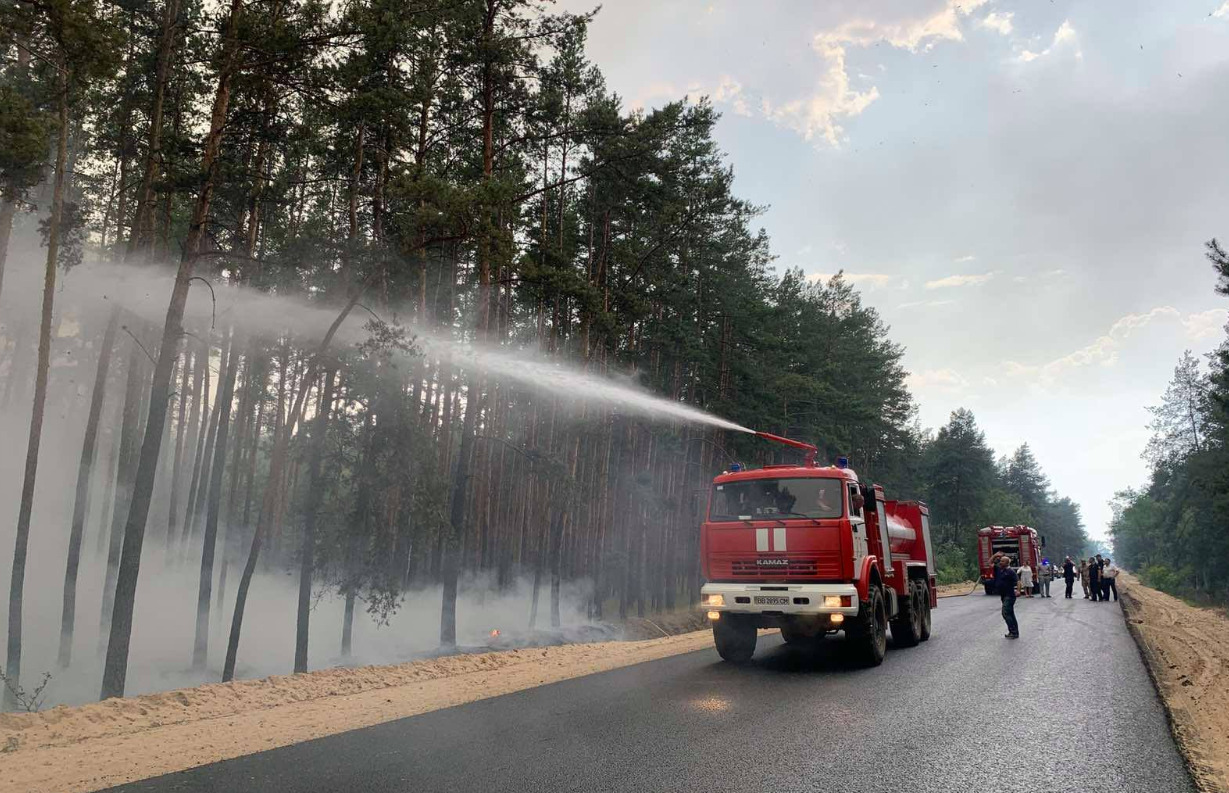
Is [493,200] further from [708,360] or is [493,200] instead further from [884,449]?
[884,449]

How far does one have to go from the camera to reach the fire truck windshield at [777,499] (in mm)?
10578

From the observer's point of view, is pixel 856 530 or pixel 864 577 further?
pixel 856 530

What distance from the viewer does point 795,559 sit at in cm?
1032

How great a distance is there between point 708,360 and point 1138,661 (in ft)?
69.8

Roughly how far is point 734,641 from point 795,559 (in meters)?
A: 2.04

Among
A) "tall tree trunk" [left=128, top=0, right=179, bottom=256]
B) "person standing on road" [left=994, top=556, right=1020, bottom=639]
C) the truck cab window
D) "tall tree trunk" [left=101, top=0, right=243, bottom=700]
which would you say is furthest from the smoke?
"person standing on road" [left=994, top=556, right=1020, bottom=639]

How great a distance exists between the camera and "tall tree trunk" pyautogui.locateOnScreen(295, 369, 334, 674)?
58.2ft

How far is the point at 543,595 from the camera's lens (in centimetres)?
3422

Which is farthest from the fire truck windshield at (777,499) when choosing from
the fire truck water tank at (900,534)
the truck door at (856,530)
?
the fire truck water tank at (900,534)

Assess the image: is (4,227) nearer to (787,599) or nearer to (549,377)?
(549,377)

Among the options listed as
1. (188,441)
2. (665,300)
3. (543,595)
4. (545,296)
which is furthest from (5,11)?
(188,441)

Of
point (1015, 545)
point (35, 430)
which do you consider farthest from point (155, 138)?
point (1015, 545)

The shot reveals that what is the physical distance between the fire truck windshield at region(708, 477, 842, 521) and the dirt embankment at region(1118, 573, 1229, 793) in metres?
4.59

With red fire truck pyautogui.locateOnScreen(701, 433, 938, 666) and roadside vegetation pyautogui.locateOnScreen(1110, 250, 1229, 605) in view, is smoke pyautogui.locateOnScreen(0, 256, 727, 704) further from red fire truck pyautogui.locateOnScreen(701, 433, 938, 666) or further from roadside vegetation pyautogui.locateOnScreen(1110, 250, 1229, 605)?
roadside vegetation pyautogui.locateOnScreen(1110, 250, 1229, 605)
